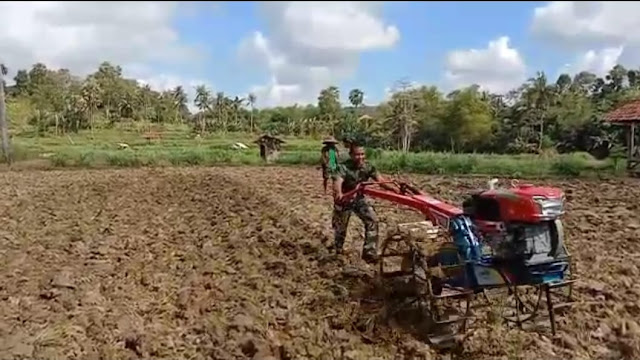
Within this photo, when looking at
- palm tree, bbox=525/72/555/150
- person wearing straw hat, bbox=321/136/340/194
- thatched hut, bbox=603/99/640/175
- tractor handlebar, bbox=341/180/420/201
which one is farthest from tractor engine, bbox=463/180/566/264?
palm tree, bbox=525/72/555/150

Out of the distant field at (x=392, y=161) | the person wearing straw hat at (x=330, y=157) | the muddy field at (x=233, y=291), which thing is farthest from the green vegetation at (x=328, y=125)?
the person wearing straw hat at (x=330, y=157)

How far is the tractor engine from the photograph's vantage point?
4.68m

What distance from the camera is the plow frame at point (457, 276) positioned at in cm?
487

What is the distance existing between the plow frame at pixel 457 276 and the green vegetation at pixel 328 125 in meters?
15.8

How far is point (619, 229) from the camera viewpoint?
9.67 meters

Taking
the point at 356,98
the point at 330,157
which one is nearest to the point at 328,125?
the point at 356,98

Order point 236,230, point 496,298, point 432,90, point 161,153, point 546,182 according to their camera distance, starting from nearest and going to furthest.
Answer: point 496,298 < point 236,230 < point 546,182 < point 161,153 < point 432,90

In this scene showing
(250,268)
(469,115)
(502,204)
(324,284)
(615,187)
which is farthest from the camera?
(469,115)

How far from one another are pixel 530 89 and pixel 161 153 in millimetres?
21762

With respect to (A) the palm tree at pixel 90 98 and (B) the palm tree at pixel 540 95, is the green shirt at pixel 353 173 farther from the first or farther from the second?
(A) the palm tree at pixel 90 98

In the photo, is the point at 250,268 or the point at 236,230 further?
the point at 236,230

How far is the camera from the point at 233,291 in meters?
6.36

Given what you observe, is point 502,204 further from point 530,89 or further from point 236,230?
point 530,89

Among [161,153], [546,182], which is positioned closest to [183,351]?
[546,182]
